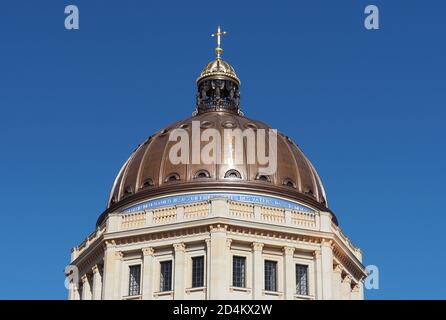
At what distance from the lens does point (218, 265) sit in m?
→ 62.0

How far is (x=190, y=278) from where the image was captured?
208 feet

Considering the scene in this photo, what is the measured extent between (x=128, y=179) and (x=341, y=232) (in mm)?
15690

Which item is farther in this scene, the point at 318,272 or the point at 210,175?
the point at 210,175

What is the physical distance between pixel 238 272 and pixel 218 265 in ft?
6.70

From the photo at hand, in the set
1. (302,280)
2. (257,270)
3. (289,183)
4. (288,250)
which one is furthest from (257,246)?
(289,183)

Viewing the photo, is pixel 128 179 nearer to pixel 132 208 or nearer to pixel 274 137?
pixel 132 208

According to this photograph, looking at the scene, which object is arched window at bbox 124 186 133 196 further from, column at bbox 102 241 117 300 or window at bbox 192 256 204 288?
window at bbox 192 256 204 288

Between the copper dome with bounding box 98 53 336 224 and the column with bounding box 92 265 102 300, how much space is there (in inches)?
196

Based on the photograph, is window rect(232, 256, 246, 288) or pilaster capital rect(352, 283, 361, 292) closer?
window rect(232, 256, 246, 288)

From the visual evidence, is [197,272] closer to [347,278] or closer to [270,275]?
[270,275]

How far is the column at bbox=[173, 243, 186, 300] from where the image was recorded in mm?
62775

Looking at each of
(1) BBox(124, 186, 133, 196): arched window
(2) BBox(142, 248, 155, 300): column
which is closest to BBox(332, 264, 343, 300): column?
(2) BBox(142, 248, 155, 300): column

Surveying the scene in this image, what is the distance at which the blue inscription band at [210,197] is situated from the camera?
2643 inches
